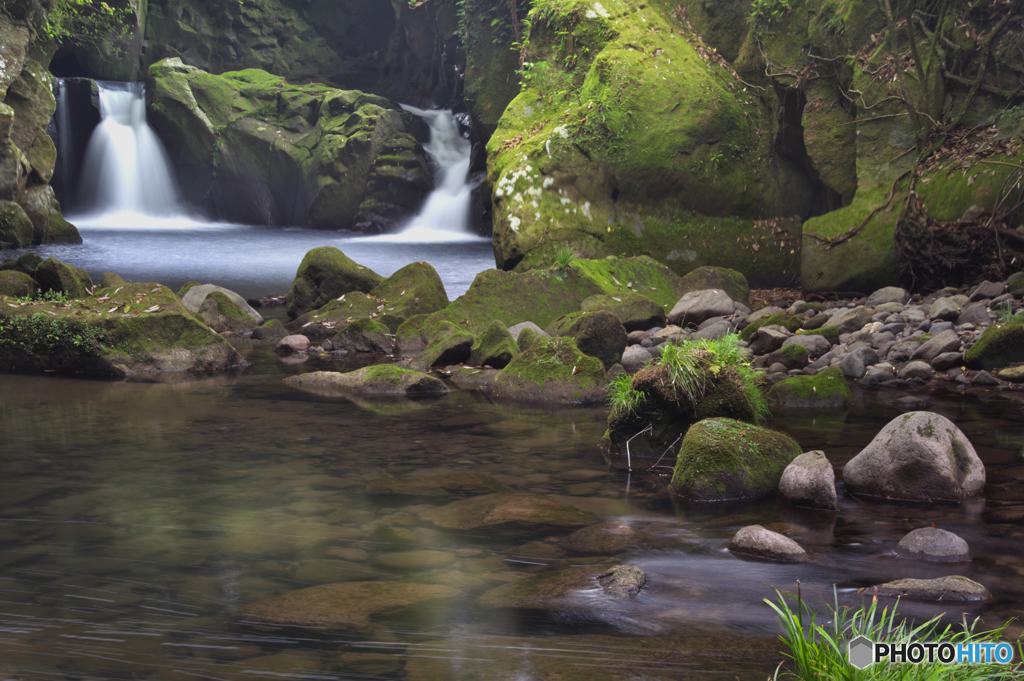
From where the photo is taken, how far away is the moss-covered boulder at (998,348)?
8188 millimetres

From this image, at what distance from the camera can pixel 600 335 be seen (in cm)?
979

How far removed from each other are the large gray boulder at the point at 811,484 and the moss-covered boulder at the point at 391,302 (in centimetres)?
828

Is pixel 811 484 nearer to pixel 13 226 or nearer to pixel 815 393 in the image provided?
pixel 815 393

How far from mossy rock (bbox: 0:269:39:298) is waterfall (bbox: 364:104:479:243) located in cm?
1741

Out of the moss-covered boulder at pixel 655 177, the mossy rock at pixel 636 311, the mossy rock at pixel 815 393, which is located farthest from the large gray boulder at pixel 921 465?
the moss-covered boulder at pixel 655 177

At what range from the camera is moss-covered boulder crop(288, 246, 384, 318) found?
14062mm

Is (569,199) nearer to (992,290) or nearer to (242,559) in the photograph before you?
(992,290)

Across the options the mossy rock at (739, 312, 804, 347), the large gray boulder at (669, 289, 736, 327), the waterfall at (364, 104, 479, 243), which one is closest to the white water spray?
the waterfall at (364, 104, 479, 243)

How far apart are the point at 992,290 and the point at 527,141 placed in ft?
28.8

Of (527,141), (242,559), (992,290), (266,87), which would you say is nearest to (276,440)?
(242,559)

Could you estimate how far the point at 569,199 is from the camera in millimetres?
Answer: 14594

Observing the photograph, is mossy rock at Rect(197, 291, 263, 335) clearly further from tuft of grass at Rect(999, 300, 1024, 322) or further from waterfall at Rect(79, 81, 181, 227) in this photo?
waterfall at Rect(79, 81, 181, 227)

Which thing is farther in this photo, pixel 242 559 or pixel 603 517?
pixel 603 517

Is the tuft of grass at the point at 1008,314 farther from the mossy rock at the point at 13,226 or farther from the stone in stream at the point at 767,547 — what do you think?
the mossy rock at the point at 13,226
